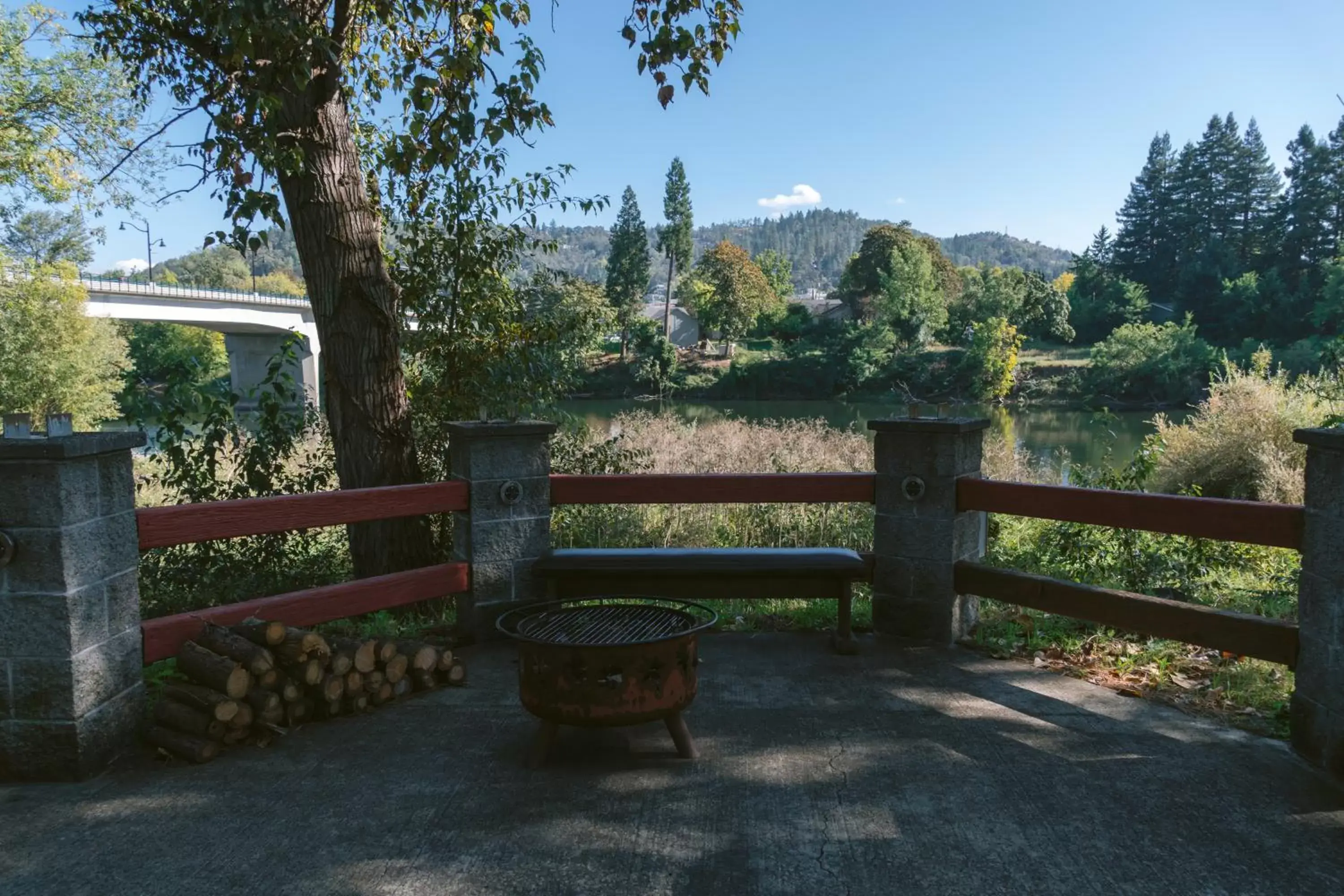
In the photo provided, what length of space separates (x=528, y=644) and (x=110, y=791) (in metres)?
1.60

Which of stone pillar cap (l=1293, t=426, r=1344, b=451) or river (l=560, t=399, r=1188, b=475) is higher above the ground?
stone pillar cap (l=1293, t=426, r=1344, b=451)

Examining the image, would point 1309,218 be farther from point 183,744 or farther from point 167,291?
point 183,744

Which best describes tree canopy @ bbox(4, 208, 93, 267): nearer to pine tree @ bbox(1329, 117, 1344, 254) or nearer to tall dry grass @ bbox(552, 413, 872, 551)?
tall dry grass @ bbox(552, 413, 872, 551)

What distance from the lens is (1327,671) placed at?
340 centimetres

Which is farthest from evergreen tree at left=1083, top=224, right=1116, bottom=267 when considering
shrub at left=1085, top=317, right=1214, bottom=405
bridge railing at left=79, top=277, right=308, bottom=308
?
bridge railing at left=79, top=277, right=308, bottom=308

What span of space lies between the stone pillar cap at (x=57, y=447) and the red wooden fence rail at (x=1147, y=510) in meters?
4.05

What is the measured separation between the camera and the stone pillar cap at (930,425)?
4863 mm

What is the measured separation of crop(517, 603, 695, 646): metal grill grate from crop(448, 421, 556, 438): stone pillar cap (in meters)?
1.22

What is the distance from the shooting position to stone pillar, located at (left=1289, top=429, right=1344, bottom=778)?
10.9ft

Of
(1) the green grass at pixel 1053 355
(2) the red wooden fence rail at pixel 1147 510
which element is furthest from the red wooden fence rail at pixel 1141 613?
(1) the green grass at pixel 1053 355

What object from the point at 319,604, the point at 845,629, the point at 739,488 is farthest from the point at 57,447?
the point at 845,629

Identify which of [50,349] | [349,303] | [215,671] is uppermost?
[50,349]

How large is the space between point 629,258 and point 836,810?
73.8 m

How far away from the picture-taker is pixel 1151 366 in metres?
47.4
